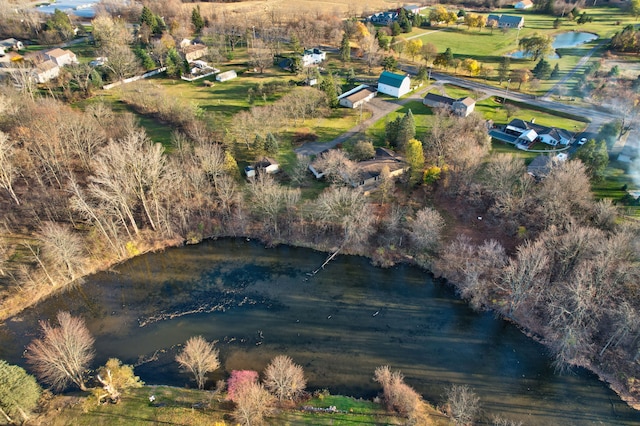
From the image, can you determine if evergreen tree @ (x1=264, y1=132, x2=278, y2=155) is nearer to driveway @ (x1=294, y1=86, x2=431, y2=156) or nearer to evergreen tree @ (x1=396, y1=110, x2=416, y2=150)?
driveway @ (x1=294, y1=86, x2=431, y2=156)

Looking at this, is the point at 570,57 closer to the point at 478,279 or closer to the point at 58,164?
the point at 478,279

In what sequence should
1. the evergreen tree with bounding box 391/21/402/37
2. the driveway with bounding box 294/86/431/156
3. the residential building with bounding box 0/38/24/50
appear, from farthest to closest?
the evergreen tree with bounding box 391/21/402/37 < the residential building with bounding box 0/38/24/50 < the driveway with bounding box 294/86/431/156

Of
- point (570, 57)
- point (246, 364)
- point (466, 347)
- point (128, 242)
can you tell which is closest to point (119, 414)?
point (246, 364)

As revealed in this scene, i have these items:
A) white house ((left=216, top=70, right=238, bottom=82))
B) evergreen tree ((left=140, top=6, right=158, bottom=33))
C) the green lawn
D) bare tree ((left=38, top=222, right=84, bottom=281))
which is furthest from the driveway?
evergreen tree ((left=140, top=6, right=158, bottom=33))

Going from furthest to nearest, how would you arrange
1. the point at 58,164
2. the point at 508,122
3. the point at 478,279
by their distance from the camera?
1. the point at 508,122
2. the point at 58,164
3. the point at 478,279

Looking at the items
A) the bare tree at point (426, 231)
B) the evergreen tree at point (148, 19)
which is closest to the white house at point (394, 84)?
the bare tree at point (426, 231)

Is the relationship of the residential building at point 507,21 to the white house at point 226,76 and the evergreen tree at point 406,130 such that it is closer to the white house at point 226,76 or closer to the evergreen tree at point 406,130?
the white house at point 226,76
